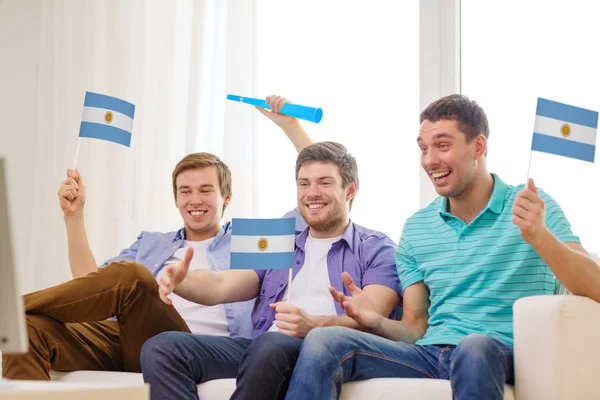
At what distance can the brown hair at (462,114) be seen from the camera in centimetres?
229

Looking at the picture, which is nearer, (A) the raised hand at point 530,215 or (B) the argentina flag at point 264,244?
(A) the raised hand at point 530,215

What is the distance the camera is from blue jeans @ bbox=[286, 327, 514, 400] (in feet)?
5.81

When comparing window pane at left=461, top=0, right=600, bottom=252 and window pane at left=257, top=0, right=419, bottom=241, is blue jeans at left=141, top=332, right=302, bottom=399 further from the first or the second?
window pane at left=461, top=0, right=600, bottom=252

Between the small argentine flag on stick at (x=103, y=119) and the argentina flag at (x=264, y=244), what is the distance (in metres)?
0.75

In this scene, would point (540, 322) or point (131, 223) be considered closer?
point (540, 322)

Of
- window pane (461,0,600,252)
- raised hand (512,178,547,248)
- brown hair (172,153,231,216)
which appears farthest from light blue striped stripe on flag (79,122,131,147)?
raised hand (512,178,547,248)

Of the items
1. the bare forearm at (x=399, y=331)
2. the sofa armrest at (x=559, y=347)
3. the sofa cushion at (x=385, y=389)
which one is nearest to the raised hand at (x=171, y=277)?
the sofa cushion at (x=385, y=389)

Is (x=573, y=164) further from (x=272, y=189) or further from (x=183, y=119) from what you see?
(x=183, y=119)

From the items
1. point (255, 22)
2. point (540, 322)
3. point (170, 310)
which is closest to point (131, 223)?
point (255, 22)

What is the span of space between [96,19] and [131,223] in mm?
1021

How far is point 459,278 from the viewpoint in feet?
7.09

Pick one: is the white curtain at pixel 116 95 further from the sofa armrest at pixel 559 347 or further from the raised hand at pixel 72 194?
the sofa armrest at pixel 559 347

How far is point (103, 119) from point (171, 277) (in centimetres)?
81

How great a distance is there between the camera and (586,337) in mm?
1805
